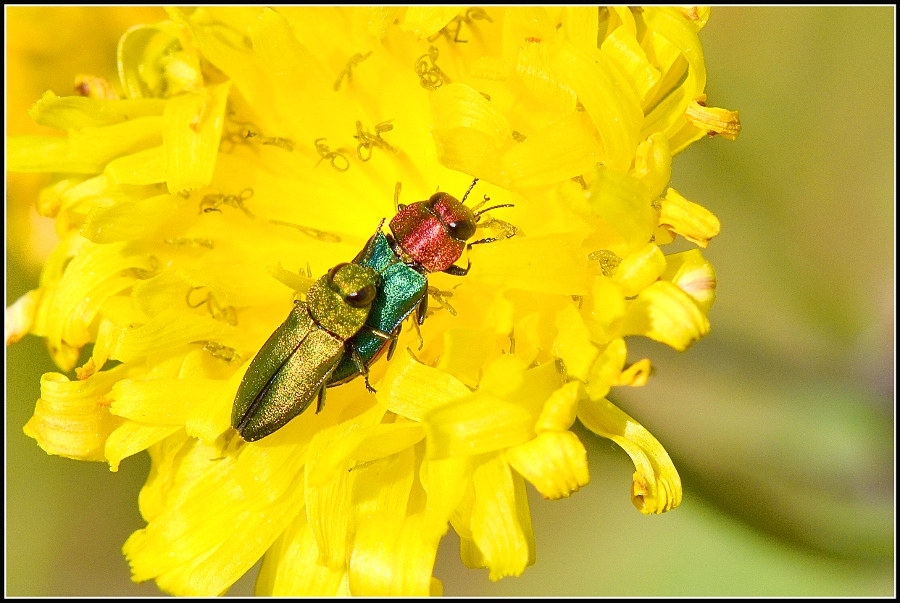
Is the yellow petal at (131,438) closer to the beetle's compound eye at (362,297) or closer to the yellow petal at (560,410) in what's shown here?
the beetle's compound eye at (362,297)

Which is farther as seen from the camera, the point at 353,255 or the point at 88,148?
the point at 353,255

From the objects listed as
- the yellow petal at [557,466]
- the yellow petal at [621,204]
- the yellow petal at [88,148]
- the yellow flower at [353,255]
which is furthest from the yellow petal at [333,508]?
the yellow petal at [88,148]

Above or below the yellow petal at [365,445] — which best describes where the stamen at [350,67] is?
above

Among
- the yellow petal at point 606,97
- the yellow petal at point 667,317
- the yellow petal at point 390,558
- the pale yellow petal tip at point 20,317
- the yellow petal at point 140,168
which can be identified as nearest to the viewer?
the yellow petal at point 667,317

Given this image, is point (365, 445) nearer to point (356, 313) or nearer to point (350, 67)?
point (356, 313)

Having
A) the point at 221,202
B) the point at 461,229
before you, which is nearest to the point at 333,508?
the point at 461,229

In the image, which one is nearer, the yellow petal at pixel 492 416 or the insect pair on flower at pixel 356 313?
the yellow petal at pixel 492 416
